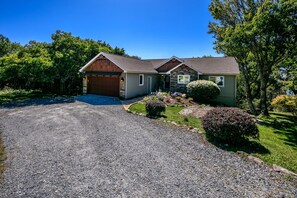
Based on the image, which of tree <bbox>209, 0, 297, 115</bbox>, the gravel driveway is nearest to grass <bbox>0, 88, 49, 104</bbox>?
the gravel driveway

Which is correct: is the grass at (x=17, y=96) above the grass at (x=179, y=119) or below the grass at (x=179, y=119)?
above

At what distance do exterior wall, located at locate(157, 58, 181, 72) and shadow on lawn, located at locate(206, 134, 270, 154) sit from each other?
724 inches

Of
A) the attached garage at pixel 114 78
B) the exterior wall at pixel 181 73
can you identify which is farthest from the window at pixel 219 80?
the attached garage at pixel 114 78

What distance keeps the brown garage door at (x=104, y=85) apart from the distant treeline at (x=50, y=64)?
2.82 metres

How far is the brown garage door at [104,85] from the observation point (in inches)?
840

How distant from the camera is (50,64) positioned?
1962 centimetres

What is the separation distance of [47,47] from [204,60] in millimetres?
20963

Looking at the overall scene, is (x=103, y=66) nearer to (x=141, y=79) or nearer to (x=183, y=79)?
(x=141, y=79)

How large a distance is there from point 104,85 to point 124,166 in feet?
56.0

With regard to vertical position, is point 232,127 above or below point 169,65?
below

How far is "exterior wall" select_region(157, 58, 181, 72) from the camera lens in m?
25.7

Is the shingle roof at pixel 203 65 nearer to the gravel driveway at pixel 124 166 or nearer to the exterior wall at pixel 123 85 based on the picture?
the exterior wall at pixel 123 85

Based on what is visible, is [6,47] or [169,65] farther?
[6,47]

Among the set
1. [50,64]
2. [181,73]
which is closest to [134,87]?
[181,73]
